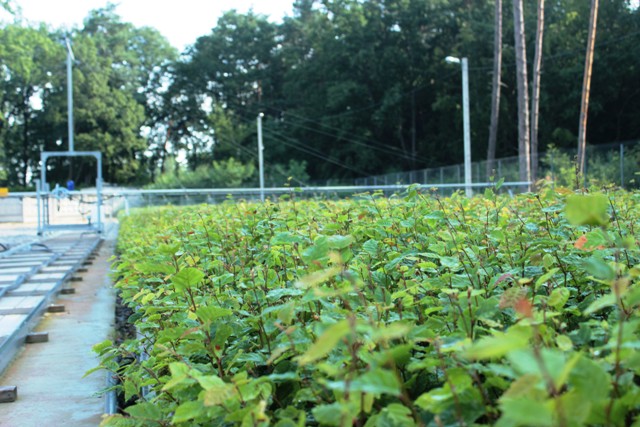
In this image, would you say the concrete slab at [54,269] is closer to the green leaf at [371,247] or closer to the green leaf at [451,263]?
the green leaf at [371,247]

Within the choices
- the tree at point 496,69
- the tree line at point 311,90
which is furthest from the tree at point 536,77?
the tree line at point 311,90

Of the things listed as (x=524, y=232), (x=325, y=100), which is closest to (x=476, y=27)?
(x=325, y=100)

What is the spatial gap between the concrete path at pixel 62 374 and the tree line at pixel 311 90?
22845 millimetres

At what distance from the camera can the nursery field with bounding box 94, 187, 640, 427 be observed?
1127mm

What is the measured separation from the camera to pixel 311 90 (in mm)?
56281

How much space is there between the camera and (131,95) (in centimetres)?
6228

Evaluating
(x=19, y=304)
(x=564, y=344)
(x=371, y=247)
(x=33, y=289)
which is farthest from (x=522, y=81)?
(x=564, y=344)

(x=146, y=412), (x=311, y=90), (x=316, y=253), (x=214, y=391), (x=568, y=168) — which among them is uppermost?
(x=311, y=90)

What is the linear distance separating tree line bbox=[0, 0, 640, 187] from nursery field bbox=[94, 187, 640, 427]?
25.1 metres

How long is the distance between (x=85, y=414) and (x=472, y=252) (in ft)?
7.05

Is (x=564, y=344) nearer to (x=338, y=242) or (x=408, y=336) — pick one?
(x=408, y=336)

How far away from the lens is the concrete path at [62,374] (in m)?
3.43

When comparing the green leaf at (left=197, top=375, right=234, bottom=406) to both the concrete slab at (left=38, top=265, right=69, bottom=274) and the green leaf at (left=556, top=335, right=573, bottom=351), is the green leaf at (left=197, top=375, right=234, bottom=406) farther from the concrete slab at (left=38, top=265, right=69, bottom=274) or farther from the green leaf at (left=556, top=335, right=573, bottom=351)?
the concrete slab at (left=38, top=265, right=69, bottom=274)

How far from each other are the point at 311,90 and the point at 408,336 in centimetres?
5563
